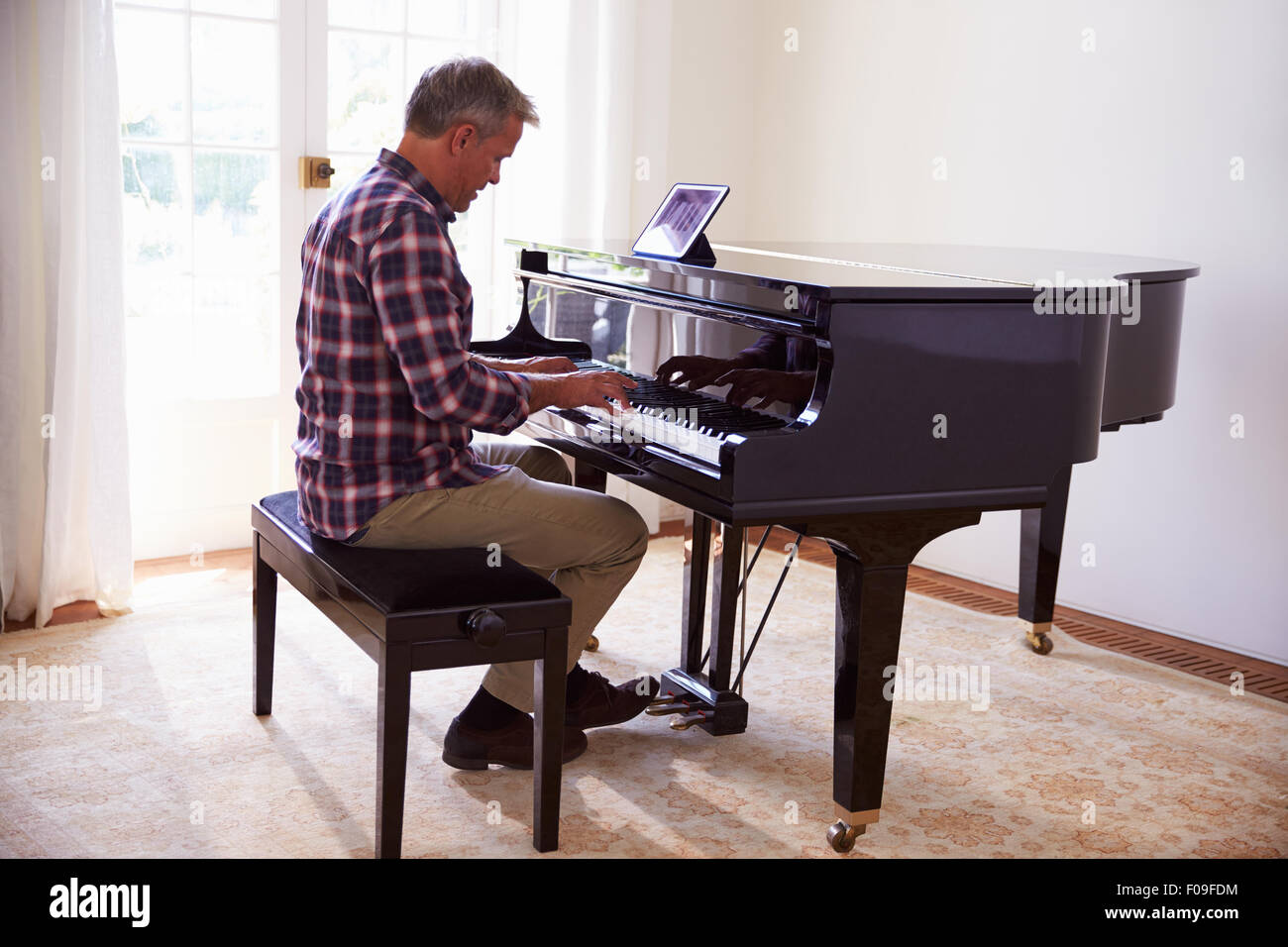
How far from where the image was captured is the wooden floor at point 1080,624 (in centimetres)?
365

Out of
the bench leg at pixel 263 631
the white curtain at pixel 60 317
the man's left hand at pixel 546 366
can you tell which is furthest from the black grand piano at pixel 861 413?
the white curtain at pixel 60 317

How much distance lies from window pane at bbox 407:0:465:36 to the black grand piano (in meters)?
2.05

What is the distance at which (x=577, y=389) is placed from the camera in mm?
2488

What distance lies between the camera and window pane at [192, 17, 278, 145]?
4121 mm

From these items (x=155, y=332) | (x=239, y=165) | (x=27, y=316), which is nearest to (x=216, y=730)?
(x=27, y=316)

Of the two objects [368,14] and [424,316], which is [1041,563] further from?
[368,14]

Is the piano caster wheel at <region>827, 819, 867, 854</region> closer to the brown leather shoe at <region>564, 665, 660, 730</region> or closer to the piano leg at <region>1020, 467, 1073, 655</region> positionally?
the brown leather shoe at <region>564, 665, 660, 730</region>

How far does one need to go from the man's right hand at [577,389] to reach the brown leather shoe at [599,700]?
69 cm

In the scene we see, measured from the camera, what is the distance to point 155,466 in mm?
4262

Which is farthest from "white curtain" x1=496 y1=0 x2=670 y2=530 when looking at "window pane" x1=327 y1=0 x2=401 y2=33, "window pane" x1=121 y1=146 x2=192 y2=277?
"window pane" x1=121 y1=146 x2=192 y2=277

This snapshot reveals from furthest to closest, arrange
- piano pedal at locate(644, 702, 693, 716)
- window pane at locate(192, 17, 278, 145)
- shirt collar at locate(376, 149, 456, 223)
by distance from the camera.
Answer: window pane at locate(192, 17, 278, 145), piano pedal at locate(644, 702, 693, 716), shirt collar at locate(376, 149, 456, 223)

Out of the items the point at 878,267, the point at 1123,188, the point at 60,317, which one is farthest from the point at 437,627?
the point at 1123,188
